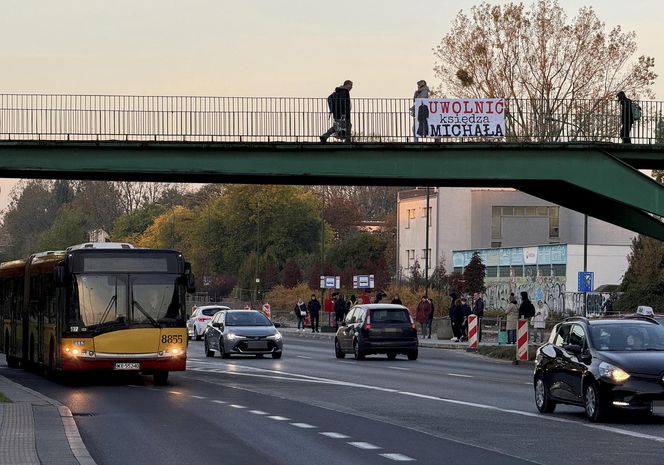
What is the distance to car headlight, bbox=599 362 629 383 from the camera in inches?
752

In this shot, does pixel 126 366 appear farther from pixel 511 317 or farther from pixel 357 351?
pixel 511 317

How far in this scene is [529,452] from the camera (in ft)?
51.5

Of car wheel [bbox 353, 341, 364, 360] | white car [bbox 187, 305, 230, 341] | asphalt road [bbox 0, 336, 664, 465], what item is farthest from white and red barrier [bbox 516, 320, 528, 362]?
white car [bbox 187, 305, 230, 341]

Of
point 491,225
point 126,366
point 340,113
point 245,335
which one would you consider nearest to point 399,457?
point 126,366

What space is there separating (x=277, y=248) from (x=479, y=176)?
102 meters

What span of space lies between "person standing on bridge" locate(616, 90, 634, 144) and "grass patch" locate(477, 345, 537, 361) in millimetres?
6831

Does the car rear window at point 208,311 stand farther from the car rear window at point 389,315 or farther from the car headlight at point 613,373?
the car headlight at point 613,373

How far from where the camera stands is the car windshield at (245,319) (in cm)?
4484

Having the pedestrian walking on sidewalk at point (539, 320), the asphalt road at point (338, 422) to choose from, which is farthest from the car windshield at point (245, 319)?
the asphalt road at point (338, 422)

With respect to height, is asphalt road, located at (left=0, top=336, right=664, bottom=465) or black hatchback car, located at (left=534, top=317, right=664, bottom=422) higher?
black hatchback car, located at (left=534, top=317, right=664, bottom=422)

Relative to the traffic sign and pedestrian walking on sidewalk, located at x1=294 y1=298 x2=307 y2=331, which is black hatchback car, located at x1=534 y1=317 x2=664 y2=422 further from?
A: pedestrian walking on sidewalk, located at x1=294 y1=298 x2=307 y2=331

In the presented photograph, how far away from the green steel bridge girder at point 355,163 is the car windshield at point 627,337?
17.5 meters

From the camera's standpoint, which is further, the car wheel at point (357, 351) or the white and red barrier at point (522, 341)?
the car wheel at point (357, 351)

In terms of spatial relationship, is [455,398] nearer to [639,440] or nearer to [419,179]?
[639,440]
